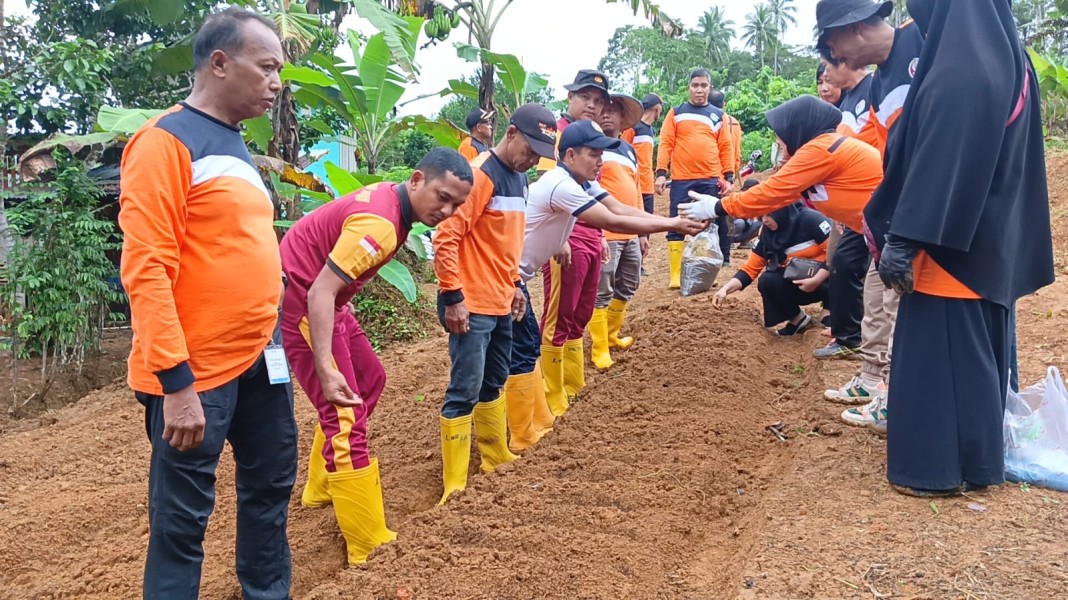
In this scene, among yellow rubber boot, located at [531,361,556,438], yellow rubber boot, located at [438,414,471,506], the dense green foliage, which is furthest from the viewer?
the dense green foliage

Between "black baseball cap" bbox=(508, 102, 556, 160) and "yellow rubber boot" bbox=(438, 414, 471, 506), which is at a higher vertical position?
"black baseball cap" bbox=(508, 102, 556, 160)

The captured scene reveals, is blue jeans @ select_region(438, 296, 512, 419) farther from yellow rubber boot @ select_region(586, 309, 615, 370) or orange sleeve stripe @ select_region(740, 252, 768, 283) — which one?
orange sleeve stripe @ select_region(740, 252, 768, 283)

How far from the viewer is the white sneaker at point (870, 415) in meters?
3.76

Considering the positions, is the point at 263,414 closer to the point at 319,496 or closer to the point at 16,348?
the point at 319,496

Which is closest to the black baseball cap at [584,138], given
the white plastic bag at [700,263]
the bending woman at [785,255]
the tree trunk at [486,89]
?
the bending woman at [785,255]

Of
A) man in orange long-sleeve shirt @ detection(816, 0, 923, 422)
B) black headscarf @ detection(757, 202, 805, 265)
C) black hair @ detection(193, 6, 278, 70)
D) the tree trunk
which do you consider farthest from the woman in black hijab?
the tree trunk

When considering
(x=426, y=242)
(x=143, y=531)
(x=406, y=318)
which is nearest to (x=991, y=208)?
(x=143, y=531)

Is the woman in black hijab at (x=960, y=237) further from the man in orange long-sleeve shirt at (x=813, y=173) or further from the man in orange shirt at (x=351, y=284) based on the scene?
the man in orange shirt at (x=351, y=284)

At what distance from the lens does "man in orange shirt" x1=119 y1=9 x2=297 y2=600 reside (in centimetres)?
215

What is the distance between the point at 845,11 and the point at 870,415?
6.58ft

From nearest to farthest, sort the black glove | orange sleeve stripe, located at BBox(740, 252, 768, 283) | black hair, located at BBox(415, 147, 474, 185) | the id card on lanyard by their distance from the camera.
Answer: the id card on lanyard
the black glove
black hair, located at BBox(415, 147, 474, 185)
orange sleeve stripe, located at BBox(740, 252, 768, 283)

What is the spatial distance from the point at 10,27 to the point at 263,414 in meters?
7.14

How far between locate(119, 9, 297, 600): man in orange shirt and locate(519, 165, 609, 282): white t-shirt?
207cm

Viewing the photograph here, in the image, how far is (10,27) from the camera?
24.5 ft
